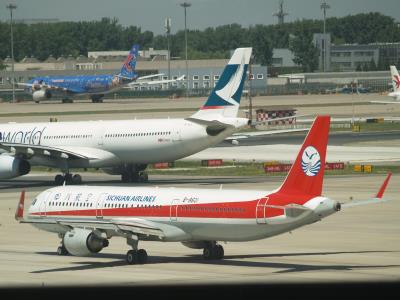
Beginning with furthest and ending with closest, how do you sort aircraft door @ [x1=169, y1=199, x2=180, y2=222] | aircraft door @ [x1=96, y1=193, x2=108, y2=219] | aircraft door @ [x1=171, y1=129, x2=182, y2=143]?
aircraft door @ [x1=171, y1=129, x2=182, y2=143] → aircraft door @ [x1=96, y1=193, x2=108, y2=219] → aircraft door @ [x1=169, y1=199, x2=180, y2=222]

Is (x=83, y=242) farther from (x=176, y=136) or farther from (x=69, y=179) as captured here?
(x=69, y=179)

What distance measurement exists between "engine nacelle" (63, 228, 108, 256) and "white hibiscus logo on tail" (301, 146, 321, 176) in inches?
313

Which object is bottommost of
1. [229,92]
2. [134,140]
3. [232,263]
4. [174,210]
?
[232,263]

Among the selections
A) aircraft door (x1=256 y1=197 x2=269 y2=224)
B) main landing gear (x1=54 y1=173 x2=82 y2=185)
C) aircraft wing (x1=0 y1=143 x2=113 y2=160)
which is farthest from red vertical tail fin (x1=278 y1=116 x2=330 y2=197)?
main landing gear (x1=54 y1=173 x2=82 y2=185)

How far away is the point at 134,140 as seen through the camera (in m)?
70.1

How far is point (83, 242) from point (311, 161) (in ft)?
28.8

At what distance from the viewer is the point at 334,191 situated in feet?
205

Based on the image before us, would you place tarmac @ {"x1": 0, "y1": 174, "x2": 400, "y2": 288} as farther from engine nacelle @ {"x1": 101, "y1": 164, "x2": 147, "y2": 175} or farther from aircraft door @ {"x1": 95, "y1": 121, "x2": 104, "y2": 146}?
engine nacelle @ {"x1": 101, "y1": 164, "x2": 147, "y2": 175}

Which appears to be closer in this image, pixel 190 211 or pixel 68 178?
pixel 190 211

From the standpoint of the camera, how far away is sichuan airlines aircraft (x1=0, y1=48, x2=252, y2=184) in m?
68.4

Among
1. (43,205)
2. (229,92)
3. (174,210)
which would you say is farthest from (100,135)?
(174,210)

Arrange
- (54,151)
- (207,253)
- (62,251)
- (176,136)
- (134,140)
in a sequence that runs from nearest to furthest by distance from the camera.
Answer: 1. (207,253)
2. (62,251)
3. (176,136)
4. (134,140)
5. (54,151)

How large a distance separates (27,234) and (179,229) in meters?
15.9

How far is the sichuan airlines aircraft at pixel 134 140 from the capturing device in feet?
225
